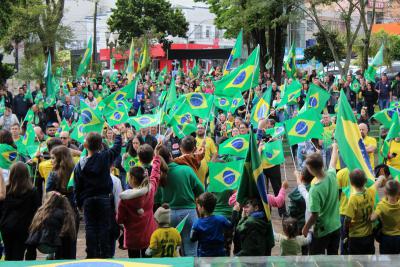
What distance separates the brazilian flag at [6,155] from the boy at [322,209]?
456 cm

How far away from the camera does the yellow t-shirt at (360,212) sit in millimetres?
8242

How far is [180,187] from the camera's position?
8.77 m

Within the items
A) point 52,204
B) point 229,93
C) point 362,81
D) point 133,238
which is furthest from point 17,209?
point 362,81

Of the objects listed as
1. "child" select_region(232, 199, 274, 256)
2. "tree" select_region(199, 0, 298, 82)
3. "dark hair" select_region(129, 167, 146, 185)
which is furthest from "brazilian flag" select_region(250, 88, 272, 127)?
"tree" select_region(199, 0, 298, 82)

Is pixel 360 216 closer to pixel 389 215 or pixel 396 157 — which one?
pixel 389 215

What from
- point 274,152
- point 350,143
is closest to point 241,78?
point 274,152

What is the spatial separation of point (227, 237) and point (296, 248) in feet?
3.55

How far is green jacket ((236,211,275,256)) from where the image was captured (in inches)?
299

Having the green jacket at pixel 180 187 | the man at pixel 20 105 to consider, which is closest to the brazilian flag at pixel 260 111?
the green jacket at pixel 180 187

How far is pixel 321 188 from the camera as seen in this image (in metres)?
7.99

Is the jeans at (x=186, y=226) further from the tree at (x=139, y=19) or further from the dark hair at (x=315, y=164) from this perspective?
the tree at (x=139, y=19)

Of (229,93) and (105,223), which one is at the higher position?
(229,93)

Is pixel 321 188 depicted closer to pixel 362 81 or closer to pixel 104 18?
pixel 362 81

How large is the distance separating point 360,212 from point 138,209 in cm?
225
